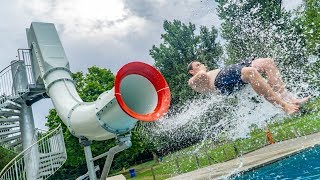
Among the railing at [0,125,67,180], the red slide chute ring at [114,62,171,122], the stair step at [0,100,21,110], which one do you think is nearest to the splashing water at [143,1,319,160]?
the red slide chute ring at [114,62,171,122]

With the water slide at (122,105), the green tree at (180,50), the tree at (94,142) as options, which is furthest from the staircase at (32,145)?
the green tree at (180,50)

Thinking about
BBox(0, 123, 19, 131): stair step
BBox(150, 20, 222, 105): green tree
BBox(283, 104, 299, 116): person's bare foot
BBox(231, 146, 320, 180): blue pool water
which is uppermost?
BBox(150, 20, 222, 105): green tree

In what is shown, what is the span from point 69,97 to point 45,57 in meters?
3.14

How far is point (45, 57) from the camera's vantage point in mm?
10484

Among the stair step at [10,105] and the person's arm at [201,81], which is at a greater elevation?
the stair step at [10,105]

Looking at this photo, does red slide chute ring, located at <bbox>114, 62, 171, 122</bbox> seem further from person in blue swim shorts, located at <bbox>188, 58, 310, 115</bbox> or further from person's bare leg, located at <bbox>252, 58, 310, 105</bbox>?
person's bare leg, located at <bbox>252, 58, 310, 105</bbox>

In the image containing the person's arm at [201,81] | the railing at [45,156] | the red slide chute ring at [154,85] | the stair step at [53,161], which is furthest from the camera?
the stair step at [53,161]

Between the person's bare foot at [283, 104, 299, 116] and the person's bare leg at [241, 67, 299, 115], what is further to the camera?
the person's bare leg at [241, 67, 299, 115]

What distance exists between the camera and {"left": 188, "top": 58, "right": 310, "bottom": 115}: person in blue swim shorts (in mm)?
4988

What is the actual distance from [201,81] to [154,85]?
74cm

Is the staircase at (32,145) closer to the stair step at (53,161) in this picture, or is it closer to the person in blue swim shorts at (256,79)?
the stair step at (53,161)

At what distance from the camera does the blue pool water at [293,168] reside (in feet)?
37.3

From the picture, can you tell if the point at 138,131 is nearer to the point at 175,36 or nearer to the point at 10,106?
the point at 175,36

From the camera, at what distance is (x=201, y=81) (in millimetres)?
5898
